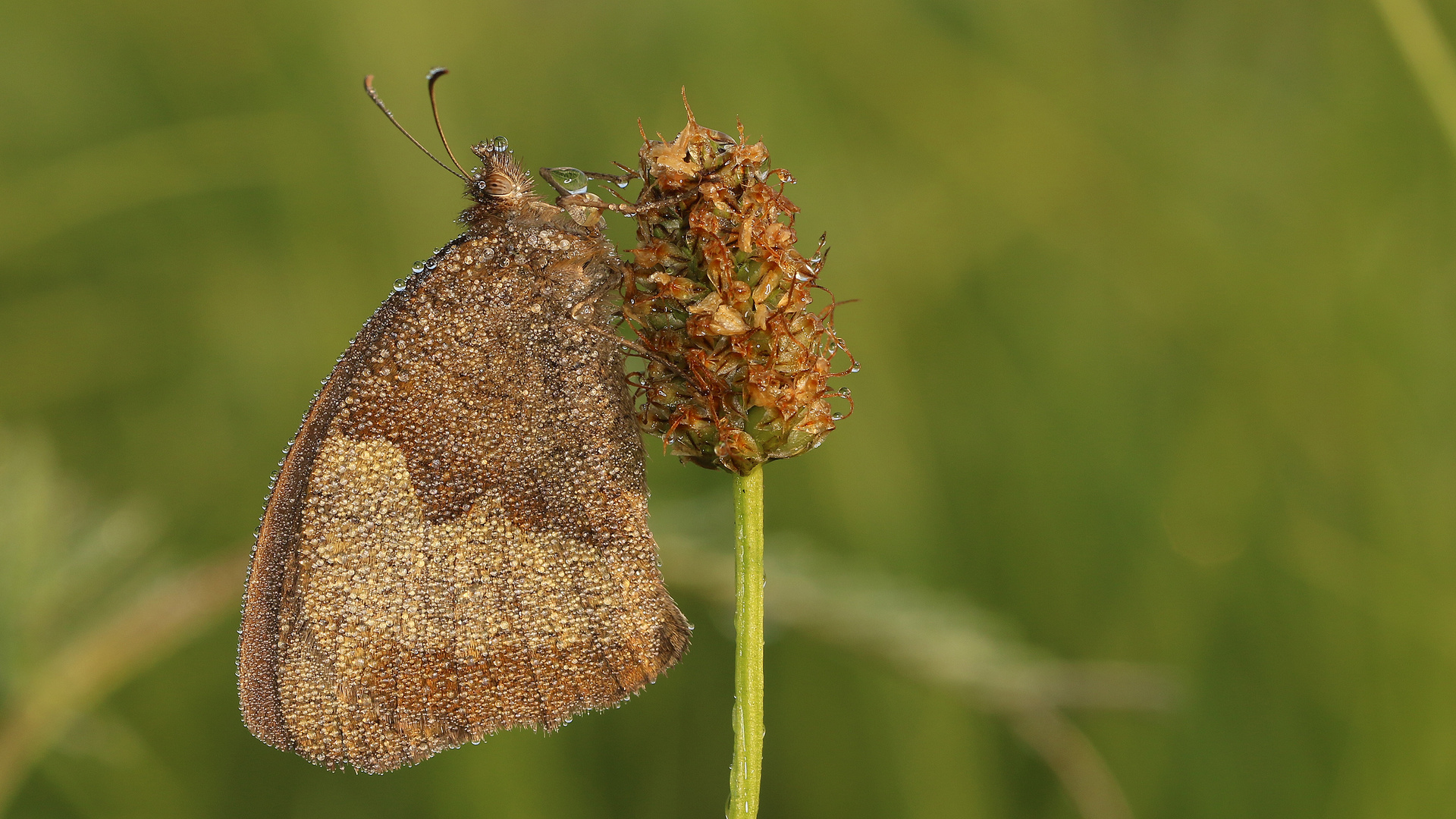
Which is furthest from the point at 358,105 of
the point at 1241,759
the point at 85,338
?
the point at 1241,759

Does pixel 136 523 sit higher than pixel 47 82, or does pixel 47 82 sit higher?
pixel 47 82

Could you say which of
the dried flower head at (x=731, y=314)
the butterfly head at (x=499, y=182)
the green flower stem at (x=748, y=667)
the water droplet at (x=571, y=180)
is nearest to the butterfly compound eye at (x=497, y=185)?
the butterfly head at (x=499, y=182)

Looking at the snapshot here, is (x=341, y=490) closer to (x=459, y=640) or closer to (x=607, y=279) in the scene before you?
(x=459, y=640)

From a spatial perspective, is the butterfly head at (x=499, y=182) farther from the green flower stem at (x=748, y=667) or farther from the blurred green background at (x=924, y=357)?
the green flower stem at (x=748, y=667)

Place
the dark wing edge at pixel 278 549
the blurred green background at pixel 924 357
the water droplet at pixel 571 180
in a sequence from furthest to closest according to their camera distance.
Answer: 1. the blurred green background at pixel 924 357
2. the water droplet at pixel 571 180
3. the dark wing edge at pixel 278 549

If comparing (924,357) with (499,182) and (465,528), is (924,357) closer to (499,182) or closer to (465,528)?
(499,182)
